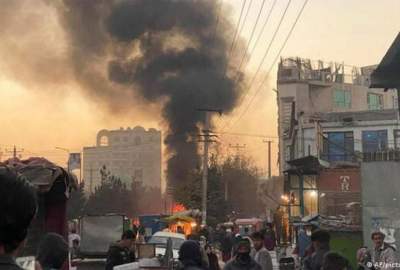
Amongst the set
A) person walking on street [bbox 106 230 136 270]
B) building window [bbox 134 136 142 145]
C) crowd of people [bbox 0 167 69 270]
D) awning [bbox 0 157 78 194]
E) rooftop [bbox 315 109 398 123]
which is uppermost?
building window [bbox 134 136 142 145]

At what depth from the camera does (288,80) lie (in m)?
53.6

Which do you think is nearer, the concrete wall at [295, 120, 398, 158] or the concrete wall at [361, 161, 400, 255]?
the concrete wall at [361, 161, 400, 255]

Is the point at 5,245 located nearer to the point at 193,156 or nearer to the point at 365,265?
the point at 365,265

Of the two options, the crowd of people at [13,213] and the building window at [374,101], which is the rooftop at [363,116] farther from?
the crowd of people at [13,213]

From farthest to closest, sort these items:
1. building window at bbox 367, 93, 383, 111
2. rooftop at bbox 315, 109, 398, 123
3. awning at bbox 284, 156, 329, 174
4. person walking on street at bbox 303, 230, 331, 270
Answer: building window at bbox 367, 93, 383, 111
rooftop at bbox 315, 109, 398, 123
awning at bbox 284, 156, 329, 174
person walking on street at bbox 303, 230, 331, 270

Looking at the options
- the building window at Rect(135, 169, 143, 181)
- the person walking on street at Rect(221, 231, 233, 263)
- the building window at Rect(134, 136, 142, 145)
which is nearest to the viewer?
the person walking on street at Rect(221, 231, 233, 263)

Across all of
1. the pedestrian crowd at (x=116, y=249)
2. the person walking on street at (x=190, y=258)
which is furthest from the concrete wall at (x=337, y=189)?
the person walking on street at (x=190, y=258)

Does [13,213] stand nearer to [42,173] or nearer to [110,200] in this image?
[42,173]

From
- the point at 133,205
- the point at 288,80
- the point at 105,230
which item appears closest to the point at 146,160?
the point at 133,205

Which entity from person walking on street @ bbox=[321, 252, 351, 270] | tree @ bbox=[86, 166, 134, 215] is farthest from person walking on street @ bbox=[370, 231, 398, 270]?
tree @ bbox=[86, 166, 134, 215]

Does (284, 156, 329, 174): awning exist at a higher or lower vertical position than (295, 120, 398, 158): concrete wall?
lower

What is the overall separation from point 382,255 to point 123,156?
362ft

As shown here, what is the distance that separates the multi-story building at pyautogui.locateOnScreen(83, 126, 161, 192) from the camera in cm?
10756

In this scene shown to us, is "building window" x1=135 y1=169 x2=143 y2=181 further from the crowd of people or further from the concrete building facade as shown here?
the crowd of people
